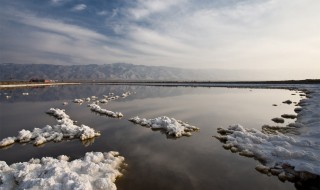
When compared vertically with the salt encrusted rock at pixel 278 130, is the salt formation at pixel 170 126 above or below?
below

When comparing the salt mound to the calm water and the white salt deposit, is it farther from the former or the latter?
the white salt deposit

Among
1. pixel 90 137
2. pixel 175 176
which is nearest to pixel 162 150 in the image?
pixel 175 176

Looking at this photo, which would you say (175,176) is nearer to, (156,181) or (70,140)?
(156,181)

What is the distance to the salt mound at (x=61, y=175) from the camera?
1009 cm

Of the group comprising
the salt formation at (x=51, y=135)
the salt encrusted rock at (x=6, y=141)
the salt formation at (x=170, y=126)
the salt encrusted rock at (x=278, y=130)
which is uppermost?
the salt encrusted rock at (x=278, y=130)

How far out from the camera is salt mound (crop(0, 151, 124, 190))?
10.1 metres

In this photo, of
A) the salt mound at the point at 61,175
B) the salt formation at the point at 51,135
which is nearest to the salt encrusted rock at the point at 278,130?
the salt mound at the point at 61,175

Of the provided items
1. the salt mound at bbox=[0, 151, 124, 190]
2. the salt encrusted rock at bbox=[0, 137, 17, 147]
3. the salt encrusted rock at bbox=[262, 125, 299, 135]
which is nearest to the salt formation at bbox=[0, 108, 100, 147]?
the salt encrusted rock at bbox=[0, 137, 17, 147]

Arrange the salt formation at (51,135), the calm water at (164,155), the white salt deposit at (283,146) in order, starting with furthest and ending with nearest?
1. the salt formation at (51,135)
2. the white salt deposit at (283,146)
3. the calm water at (164,155)

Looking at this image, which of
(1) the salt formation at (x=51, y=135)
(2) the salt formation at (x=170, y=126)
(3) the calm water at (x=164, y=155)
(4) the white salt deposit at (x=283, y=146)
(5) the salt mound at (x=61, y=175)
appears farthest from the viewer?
(2) the salt formation at (x=170, y=126)

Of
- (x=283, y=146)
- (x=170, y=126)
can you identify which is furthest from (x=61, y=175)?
(x=283, y=146)

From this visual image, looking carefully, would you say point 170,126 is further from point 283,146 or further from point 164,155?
point 283,146

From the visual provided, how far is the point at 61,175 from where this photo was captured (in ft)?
35.6

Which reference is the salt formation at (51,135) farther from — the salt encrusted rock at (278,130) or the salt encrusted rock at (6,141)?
the salt encrusted rock at (278,130)
